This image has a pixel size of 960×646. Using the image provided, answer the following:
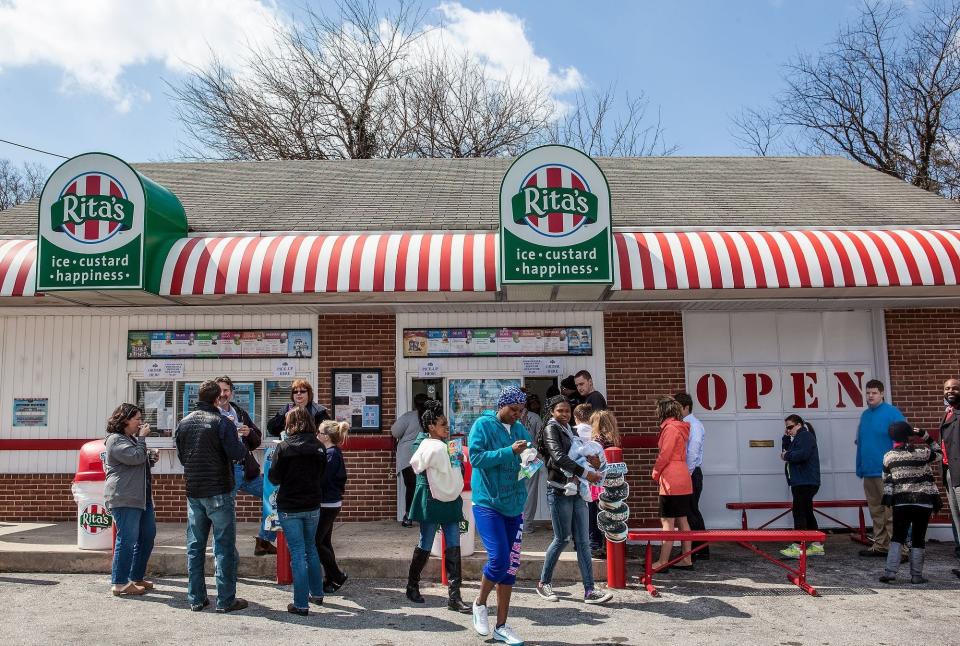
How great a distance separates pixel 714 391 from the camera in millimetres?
10094

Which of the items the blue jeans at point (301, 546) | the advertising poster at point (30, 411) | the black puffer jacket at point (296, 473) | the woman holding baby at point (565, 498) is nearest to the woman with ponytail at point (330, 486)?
the blue jeans at point (301, 546)

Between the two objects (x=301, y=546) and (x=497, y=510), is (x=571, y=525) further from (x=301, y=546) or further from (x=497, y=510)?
(x=301, y=546)

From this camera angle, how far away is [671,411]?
7707 mm

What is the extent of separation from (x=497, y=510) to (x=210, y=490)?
2412mm

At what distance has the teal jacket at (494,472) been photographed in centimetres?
539

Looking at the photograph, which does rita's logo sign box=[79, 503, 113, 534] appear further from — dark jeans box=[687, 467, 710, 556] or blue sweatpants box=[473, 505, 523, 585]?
dark jeans box=[687, 467, 710, 556]

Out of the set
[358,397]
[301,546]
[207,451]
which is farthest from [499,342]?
[207,451]

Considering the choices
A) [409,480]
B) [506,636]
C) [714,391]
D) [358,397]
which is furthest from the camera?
[714,391]

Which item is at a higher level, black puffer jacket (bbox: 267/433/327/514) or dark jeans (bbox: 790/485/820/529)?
black puffer jacket (bbox: 267/433/327/514)

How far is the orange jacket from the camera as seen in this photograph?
24.8 feet

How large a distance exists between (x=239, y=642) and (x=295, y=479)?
1243 mm

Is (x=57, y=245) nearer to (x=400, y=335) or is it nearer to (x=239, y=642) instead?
(x=400, y=335)

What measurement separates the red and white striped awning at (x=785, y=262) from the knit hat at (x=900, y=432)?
1.97m

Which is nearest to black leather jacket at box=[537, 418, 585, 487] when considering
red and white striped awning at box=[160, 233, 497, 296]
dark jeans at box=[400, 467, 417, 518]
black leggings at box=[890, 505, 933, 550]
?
red and white striped awning at box=[160, 233, 497, 296]
